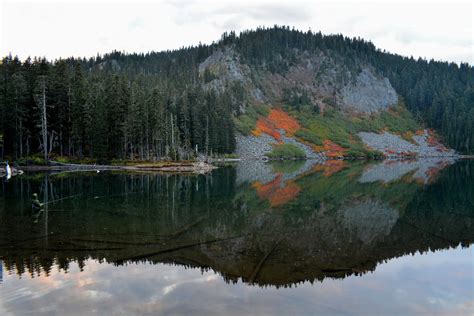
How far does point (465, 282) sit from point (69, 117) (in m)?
81.5

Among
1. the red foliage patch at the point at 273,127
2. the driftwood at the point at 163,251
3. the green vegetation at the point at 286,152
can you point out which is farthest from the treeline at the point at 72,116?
the red foliage patch at the point at 273,127

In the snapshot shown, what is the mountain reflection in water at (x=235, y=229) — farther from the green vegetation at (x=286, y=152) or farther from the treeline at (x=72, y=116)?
the green vegetation at (x=286, y=152)

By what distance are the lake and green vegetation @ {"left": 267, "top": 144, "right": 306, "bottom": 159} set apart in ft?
383

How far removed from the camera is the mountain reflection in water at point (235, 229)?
770 inches

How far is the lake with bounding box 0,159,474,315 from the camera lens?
14.9 meters

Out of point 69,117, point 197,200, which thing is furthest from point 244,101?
point 197,200

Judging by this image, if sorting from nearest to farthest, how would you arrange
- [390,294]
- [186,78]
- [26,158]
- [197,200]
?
[390,294], [197,200], [26,158], [186,78]

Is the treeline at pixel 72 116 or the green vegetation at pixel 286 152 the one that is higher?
the treeline at pixel 72 116

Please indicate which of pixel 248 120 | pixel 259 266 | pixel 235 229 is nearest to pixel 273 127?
pixel 248 120

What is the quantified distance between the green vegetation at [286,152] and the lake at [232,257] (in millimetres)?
116718

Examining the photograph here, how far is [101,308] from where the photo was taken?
556 inches

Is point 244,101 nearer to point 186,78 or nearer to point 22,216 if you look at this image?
point 186,78

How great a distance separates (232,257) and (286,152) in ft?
466

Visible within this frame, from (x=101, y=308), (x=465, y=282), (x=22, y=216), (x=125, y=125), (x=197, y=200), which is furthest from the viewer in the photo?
(x=125, y=125)
